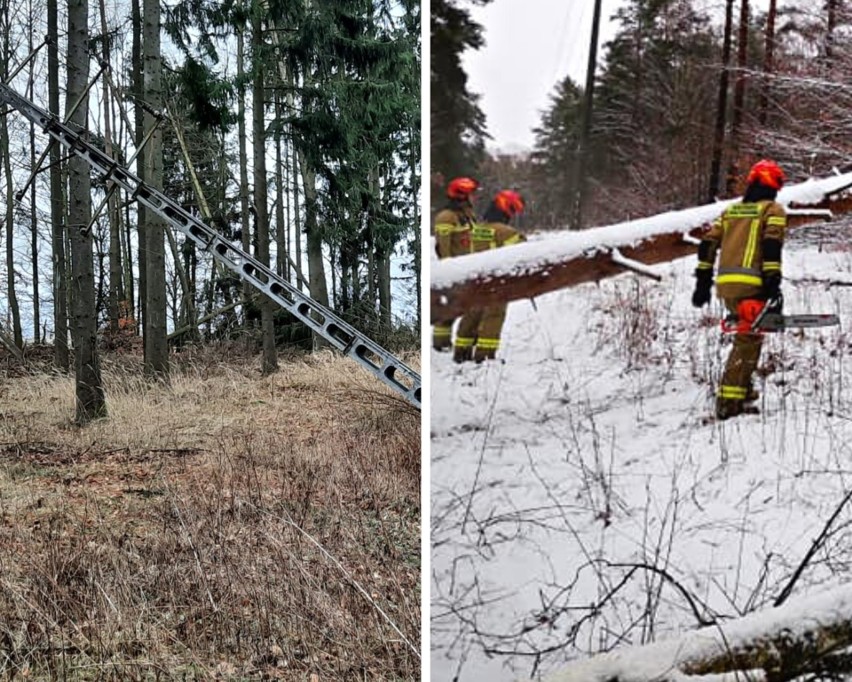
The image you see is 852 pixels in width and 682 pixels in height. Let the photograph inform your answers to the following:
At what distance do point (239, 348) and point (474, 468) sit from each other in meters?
0.77

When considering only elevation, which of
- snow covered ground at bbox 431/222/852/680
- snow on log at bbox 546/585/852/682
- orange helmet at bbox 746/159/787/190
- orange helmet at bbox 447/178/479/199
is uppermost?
orange helmet at bbox 746/159/787/190

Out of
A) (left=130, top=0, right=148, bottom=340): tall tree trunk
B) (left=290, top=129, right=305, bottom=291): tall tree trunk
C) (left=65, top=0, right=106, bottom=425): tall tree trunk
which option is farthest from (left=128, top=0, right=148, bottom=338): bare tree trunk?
(left=290, top=129, right=305, bottom=291): tall tree trunk

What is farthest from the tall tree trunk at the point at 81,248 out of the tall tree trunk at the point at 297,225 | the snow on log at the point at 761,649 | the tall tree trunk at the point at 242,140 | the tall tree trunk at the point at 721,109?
the tall tree trunk at the point at 721,109

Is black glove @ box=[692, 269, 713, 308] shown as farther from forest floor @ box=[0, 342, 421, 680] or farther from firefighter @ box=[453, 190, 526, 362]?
forest floor @ box=[0, 342, 421, 680]

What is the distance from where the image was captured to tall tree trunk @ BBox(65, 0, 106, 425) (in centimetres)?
166

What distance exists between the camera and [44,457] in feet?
5.38

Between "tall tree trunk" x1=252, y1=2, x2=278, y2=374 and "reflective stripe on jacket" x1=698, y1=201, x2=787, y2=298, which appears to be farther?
"tall tree trunk" x1=252, y1=2, x2=278, y2=374

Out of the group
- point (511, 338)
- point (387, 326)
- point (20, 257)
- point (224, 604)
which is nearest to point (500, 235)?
point (511, 338)

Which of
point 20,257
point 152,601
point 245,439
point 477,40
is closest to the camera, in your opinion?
point 477,40

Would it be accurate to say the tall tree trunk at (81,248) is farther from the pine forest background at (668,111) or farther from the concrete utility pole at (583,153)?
the concrete utility pole at (583,153)

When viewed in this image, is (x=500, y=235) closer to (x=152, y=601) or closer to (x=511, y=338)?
(x=511, y=338)

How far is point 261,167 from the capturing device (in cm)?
184

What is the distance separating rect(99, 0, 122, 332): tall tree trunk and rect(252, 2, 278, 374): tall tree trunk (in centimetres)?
34

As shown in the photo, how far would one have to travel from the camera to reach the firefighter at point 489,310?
1305 mm
